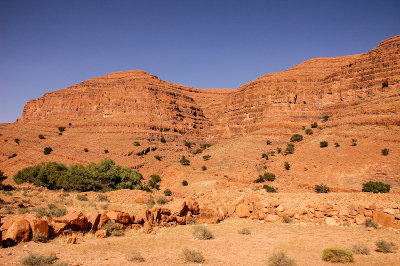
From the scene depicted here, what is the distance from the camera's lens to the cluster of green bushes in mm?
26281

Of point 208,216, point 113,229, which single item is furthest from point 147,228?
point 208,216

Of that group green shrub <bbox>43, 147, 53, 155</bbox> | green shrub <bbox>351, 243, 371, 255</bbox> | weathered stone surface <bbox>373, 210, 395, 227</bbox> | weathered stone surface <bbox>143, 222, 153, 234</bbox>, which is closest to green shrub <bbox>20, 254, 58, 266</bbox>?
weathered stone surface <bbox>143, 222, 153, 234</bbox>

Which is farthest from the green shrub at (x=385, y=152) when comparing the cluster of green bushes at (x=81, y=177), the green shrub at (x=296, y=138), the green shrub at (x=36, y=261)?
the green shrub at (x=36, y=261)

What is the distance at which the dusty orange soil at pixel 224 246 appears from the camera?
314 inches

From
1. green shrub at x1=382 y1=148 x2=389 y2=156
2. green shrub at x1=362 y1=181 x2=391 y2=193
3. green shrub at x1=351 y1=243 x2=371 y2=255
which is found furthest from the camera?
green shrub at x1=382 y1=148 x2=389 y2=156

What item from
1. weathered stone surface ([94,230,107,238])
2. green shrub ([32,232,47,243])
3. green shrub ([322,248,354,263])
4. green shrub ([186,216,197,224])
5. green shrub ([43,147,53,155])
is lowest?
Result: green shrub ([186,216,197,224])

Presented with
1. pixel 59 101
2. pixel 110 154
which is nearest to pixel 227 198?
pixel 110 154

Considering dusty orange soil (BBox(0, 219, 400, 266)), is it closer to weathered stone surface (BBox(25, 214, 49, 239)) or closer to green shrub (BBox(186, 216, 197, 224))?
weathered stone surface (BBox(25, 214, 49, 239))

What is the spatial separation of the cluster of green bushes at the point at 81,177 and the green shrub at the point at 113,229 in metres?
16.9

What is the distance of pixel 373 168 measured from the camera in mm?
29359

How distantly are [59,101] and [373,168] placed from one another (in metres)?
88.0

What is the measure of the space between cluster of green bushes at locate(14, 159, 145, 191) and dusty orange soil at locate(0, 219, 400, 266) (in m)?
17.3

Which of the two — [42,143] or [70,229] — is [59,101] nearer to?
[42,143]

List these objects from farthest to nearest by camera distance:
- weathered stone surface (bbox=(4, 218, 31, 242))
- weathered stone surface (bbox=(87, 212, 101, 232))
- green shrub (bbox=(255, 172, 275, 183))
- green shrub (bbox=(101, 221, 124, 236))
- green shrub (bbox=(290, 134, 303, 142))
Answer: green shrub (bbox=(290, 134, 303, 142)) < green shrub (bbox=(255, 172, 275, 183)) < green shrub (bbox=(101, 221, 124, 236)) < weathered stone surface (bbox=(87, 212, 101, 232)) < weathered stone surface (bbox=(4, 218, 31, 242))
